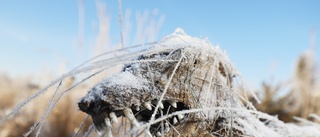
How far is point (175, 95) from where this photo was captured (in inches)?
56.5

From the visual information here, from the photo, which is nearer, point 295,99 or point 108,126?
point 108,126

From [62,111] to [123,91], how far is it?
13.0ft

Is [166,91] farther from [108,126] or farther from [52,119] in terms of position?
[52,119]

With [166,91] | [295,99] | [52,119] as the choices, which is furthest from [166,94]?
[295,99]

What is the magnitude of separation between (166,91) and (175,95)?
0.04m

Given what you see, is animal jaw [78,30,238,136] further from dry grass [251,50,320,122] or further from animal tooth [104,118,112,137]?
dry grass [251,50,320,122]

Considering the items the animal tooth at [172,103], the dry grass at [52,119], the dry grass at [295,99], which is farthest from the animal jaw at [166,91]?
the dry grass at [295,99]

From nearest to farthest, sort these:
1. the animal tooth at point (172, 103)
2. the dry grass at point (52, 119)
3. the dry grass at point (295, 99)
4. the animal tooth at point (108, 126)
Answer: the animal tooth at point (108, 126)
the animal tooth at point (172, 103)
the dry grass at point (52, 119)
the dry grass at point (295, 99)

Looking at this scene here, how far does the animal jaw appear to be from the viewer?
130 centimetres

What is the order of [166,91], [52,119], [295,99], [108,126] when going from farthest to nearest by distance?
[295,99], [52,119], [166,91], [108,126]

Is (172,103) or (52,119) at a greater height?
(52,119)

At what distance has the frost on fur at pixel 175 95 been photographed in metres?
1.30

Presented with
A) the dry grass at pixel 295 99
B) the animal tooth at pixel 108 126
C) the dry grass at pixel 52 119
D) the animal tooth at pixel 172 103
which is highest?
the dry grass at pixel 295 99

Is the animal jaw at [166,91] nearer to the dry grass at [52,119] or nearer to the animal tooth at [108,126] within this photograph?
the animal tooth at [108,126]
